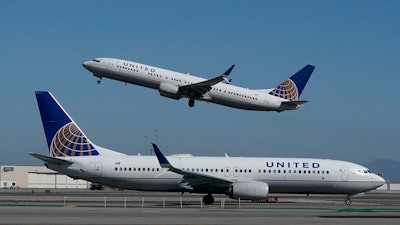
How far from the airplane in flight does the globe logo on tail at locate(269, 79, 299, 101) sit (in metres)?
4.16

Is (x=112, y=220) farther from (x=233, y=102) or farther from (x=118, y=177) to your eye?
(x=233, y=102)

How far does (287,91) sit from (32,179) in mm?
81755

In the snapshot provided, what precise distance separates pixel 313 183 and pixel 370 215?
14.3 meters

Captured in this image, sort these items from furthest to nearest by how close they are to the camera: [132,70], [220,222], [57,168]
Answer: [132,70], [57,168], [220,222]

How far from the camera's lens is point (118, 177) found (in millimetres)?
51031

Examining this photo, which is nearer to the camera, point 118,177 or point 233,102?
point 118,177

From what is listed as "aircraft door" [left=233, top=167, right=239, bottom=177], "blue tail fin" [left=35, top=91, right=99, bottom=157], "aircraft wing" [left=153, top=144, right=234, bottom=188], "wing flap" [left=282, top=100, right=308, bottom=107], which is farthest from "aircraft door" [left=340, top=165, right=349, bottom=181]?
"blue tail fin" [left=35, top=91, right=99, bottom=157]

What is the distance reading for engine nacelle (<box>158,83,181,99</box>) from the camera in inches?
2408

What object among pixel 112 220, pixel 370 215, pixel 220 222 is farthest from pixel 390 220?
pixel 112 220

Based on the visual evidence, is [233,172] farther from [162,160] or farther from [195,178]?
[162,160]

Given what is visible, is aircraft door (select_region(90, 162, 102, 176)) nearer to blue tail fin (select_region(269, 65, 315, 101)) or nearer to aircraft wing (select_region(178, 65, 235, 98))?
aircraft wing (select_region(178, 65, 235, 98))

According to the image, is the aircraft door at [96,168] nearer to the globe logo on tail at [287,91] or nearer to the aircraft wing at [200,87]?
the aircraft wing at [200,87]

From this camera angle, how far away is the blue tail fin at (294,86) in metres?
70.2

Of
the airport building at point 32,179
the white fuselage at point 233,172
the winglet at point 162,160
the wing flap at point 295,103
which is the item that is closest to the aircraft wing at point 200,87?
the wing flap at point 295,103
